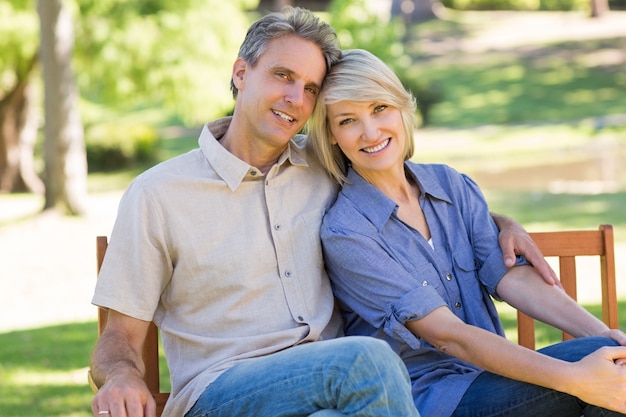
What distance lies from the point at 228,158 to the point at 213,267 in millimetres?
405

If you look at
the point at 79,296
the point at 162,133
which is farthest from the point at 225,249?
the point at 162,133

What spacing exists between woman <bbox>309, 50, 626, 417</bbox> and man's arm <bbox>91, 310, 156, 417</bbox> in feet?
2.42

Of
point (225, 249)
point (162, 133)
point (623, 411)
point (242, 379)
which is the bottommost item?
point (162, 133)

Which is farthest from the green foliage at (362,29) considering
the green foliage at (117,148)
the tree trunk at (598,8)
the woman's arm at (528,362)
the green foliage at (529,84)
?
the tree trunk at (598,8)

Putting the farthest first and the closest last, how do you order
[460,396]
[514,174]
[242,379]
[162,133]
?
1. [162,133]
2. [514,174]
3. [460,396]
4. [242,379]

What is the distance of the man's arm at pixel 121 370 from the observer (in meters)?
2.91

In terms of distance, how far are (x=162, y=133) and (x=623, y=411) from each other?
84.6 feet

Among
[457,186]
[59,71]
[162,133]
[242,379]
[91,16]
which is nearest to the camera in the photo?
[242,379]

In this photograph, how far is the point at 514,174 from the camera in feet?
56.0

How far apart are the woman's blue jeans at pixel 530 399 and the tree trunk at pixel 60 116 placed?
11.0 meters

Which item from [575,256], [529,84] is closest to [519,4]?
[529,84]

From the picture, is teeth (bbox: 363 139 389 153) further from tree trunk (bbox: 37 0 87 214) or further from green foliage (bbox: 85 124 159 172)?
green foliage (bbox: 85 124 159 172)

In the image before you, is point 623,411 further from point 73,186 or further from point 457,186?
point 73,186

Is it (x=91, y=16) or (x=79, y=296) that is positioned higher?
(x=91, y=16)
